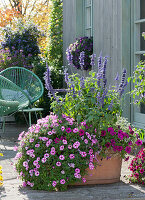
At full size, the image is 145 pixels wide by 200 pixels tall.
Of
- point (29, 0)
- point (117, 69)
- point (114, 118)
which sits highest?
point (29, 0)

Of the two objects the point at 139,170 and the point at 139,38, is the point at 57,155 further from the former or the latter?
the point at 139,38

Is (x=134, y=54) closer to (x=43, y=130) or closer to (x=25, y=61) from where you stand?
(x=43, y=130)

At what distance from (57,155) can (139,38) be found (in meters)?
2.31

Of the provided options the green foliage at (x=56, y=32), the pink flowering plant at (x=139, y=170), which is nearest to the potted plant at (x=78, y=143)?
the pink flowering plant at (x=139, y=170)

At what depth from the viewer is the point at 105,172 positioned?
138 inches

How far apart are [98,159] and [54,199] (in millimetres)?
614

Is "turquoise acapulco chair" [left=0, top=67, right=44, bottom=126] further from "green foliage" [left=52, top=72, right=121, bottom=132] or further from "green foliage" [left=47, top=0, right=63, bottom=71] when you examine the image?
"green foliage" [left=52, top=72, right=121, bottom=132]

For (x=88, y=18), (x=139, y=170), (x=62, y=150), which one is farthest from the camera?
(x=88, y=18)

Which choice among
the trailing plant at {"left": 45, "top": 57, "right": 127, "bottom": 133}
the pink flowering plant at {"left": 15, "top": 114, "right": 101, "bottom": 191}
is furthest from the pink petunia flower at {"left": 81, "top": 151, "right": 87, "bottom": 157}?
the trailing plant at {"left": 45, "top": 57, "right": 127, "bottom": 133}

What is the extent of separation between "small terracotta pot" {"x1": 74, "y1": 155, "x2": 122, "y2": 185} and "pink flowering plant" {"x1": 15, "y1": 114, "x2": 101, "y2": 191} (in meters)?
0.15

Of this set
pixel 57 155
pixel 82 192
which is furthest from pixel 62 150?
pixel 82 192

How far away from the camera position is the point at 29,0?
17.3 metres

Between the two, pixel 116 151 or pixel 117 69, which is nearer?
pixel 116 151

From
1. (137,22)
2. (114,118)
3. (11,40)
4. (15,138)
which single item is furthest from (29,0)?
(114,118)
